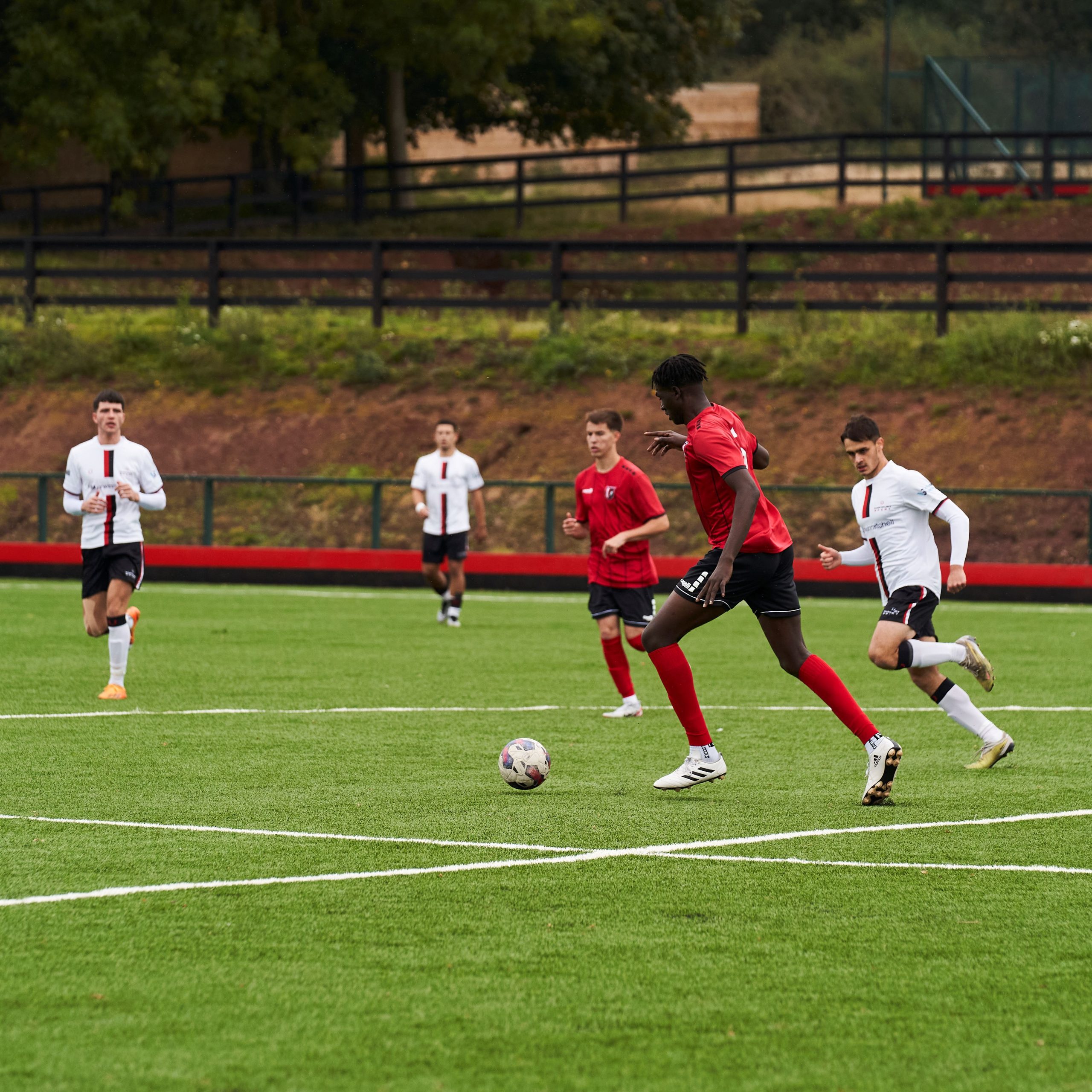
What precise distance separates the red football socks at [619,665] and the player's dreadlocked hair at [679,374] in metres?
3.41

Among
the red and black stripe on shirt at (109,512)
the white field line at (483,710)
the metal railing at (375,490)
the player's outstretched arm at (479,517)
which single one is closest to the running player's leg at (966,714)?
the white field line at (483,710)

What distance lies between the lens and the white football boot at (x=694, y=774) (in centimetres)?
821

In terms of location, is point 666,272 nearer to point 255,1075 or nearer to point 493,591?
point 493,591

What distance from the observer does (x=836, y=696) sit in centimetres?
815

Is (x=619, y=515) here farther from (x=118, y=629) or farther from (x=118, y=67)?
(x=118, y=67)

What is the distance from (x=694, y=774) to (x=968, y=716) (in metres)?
1.66

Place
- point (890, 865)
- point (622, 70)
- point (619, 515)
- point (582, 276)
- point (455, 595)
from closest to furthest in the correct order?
1. point (890, 865)
2. point (619, 515)
3. point (455, 595)
4. point (582, 276)
5. point (622, 70)

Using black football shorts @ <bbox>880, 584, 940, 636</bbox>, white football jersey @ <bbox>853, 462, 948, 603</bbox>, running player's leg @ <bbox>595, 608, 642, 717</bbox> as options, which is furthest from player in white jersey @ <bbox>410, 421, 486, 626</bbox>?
black football shorts @ <bbox>880, 584, 940, 636</bbox>

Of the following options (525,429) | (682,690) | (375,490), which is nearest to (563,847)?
(682,690)

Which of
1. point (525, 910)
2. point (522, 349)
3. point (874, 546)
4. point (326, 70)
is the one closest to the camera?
point (525, 910)

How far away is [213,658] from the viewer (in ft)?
46.1

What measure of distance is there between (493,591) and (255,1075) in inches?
717

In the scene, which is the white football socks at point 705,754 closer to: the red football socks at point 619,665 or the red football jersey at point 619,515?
the red football socks at point 619,665

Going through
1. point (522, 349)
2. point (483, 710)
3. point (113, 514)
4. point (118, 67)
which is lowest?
point (483, 710)
